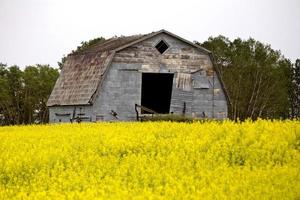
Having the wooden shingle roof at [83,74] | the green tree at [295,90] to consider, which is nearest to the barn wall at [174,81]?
the wooden shingle roof at [83,74]

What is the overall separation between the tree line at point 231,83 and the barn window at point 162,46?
59.6 ft

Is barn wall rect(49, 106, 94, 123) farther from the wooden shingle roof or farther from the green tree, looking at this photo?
the green tree

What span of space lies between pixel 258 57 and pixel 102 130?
38.5m

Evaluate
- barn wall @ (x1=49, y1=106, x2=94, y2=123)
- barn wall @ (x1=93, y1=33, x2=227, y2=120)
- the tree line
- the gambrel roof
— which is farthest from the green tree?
barn wall @ (x1=49, y1=106, x2=94, y2=123)

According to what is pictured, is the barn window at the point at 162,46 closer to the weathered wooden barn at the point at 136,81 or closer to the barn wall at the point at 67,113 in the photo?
the weathered wooden barn at the point at 136,81

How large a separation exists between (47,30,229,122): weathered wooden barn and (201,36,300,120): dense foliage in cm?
1926

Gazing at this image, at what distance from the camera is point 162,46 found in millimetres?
33812

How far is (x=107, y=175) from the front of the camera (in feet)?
42.7

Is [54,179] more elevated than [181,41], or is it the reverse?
[181,41]

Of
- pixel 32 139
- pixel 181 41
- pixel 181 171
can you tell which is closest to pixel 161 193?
pixel 181 171

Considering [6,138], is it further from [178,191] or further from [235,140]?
[178,191]

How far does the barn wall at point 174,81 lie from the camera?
31.9 m

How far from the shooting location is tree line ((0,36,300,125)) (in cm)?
5325

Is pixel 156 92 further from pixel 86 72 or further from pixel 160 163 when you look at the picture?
pixel 160 163
